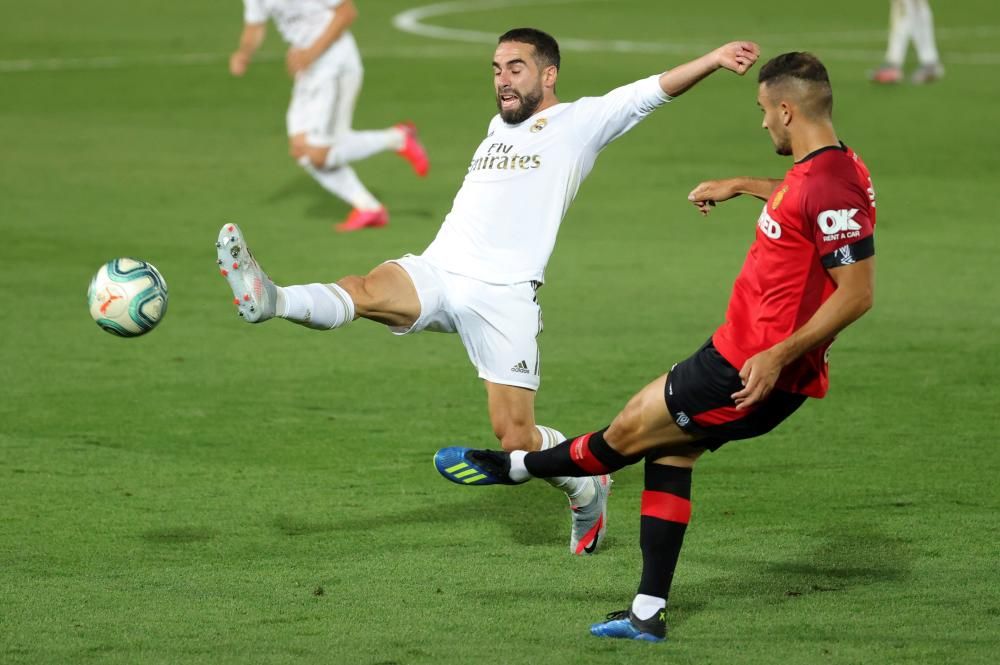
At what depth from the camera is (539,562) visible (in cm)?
698

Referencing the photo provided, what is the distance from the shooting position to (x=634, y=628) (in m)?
5.95

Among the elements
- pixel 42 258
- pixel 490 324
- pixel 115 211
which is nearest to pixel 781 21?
pixel 115 211

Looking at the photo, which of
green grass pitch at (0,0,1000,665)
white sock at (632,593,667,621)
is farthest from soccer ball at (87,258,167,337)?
white sock at (632,593,667,621)

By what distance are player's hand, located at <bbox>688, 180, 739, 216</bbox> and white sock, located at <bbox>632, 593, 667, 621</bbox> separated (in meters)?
1.53

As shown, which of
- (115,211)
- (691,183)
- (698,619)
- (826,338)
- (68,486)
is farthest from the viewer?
(691,183)

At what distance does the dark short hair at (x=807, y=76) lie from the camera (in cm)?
576

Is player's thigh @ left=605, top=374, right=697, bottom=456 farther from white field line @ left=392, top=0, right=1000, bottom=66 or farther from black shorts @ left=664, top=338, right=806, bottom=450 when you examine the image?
white field line @ left=392, top=0, right=1000, bottom=66

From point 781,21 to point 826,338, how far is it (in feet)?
76.2

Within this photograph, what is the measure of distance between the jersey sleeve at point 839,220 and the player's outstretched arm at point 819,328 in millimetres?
38

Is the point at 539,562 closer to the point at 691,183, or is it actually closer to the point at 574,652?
the point at 574,652

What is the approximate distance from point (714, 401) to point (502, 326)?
62.6 inches

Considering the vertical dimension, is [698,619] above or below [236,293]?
below

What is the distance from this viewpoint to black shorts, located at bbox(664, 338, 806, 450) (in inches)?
228

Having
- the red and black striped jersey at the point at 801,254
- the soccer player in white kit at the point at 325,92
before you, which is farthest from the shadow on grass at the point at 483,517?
the soccer player in white kit at the point at 325,92
